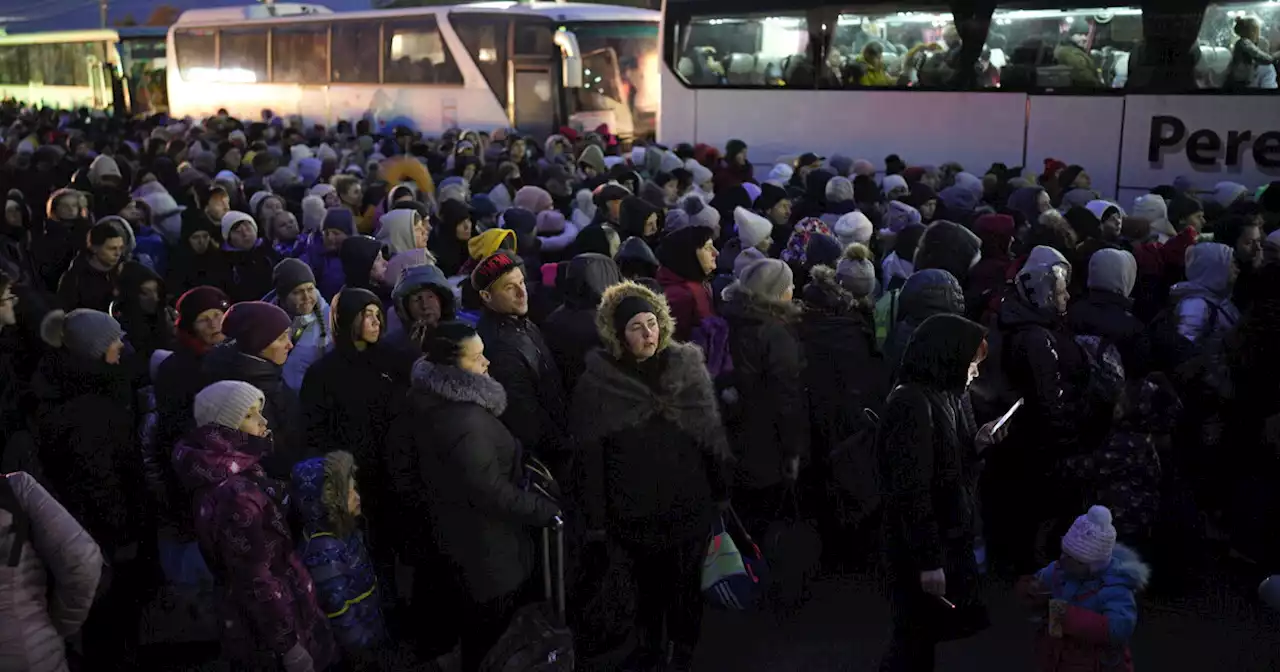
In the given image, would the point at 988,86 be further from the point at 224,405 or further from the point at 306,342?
the point at 224,405

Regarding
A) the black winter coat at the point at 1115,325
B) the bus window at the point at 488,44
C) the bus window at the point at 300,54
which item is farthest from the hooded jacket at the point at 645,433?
the bus window at the point at 300,54

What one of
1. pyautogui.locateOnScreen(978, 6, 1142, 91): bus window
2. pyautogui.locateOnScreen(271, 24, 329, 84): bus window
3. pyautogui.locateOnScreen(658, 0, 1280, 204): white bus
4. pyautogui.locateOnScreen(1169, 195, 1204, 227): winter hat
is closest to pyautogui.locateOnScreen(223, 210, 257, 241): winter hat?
pyautogui.locateOnScreen(1169, 195, 1204, 227): winter hat

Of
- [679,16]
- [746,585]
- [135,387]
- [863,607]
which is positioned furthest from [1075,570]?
[679,16]

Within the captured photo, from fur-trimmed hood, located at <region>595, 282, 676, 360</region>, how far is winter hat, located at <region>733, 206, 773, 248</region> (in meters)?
3.09

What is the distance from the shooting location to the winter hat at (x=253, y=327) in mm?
4363

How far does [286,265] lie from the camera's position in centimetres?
542

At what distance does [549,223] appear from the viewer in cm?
772

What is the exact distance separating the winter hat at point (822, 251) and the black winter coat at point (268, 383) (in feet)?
10.00

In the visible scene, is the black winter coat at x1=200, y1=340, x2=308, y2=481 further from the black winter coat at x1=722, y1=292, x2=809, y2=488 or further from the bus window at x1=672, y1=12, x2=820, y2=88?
the bus window at x1=672, y1=12, x2=820, y2=88

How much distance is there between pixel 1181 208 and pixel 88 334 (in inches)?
274

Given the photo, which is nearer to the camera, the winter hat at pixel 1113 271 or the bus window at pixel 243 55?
the winter hat at pixel 1113 271

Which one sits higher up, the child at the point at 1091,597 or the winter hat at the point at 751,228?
the winter hat at the point at 751,228

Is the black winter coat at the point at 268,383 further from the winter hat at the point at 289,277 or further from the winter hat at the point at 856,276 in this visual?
the winter hat at the point at 856,276

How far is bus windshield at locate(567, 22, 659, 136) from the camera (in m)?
18.3
